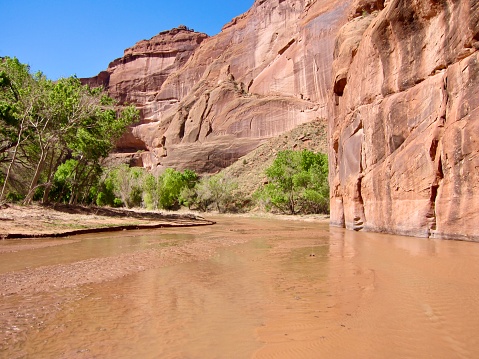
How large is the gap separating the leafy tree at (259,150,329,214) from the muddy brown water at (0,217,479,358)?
95.3ft

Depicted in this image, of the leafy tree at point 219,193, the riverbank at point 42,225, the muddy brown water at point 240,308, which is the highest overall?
the leafy tree at point 219,193

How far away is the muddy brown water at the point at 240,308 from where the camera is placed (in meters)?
3.39

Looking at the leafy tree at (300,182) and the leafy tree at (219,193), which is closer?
the leafy tree at (300,182)

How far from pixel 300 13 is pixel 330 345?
81.0 metres

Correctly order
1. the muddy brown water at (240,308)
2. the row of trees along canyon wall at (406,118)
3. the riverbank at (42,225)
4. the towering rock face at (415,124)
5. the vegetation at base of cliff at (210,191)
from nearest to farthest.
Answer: the muddy brown water at (240,308), the towering rock face at (415,124), the row of trees along canyon wall at (406,118), the riverbank at (42,225), the vegetation at base of cliff at (210,191)

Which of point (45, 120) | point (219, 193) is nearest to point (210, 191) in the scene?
point (219, 193)

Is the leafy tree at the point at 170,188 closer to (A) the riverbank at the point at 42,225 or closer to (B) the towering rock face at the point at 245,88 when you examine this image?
(B) the towering rock face at the point at 245,88

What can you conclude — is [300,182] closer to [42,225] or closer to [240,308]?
[42,225]

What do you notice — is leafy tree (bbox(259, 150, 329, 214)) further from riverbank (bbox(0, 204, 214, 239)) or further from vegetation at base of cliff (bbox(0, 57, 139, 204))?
riverbank (bbox(0, 204, 214, 239))

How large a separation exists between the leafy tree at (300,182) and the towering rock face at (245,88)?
22.6m

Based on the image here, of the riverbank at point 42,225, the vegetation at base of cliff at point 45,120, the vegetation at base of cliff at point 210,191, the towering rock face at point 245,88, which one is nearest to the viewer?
the riverbank at point 42,225

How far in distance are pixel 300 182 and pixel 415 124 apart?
23772 millimetres

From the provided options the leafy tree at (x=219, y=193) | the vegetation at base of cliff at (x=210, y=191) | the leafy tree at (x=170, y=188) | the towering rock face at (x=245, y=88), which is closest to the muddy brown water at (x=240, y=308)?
the vegetation at base of cliff at (x=210, y=191)

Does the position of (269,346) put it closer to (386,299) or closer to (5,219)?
(386,299)
